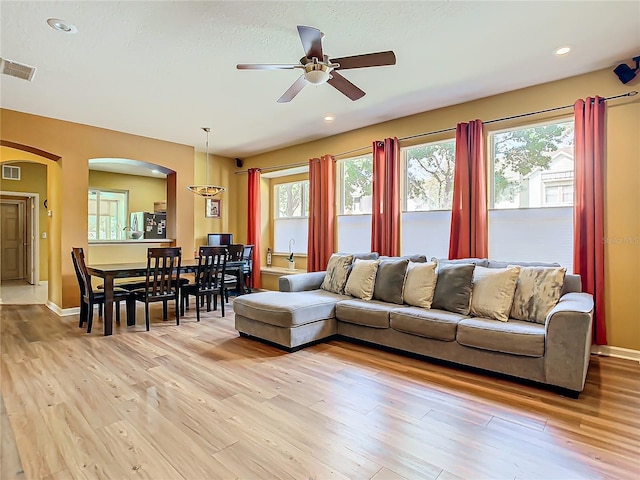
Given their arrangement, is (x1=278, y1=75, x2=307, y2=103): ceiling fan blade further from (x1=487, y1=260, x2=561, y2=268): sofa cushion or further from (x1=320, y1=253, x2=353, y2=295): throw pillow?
(x1=487, y1=260, x2=561, y2=268): sofa cushion

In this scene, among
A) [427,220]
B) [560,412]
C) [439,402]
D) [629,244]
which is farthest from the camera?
[427,220]

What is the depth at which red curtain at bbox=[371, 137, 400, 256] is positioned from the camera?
16.0 feet

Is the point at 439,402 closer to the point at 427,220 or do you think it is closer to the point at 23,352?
the point at 427,220

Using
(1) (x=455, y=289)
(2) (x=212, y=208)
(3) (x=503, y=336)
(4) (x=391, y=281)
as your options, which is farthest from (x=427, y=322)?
(2) (x=212, y=208)

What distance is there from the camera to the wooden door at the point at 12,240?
8.54 metres

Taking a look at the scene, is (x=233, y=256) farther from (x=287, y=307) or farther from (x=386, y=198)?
(x=386, y=198)

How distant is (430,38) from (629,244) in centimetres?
270

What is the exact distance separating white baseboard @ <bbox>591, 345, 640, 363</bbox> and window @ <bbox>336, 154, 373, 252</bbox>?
2938mm

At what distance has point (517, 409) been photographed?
240cm

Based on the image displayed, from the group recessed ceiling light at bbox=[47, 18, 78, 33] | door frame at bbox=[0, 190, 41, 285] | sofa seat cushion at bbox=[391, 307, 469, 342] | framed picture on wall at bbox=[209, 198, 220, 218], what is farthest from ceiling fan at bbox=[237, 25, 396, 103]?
door frame at bbox=[0, 190, 41, 285]

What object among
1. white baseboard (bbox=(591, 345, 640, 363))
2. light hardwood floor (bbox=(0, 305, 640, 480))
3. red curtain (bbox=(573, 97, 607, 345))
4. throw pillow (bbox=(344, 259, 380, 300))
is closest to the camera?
light hardwood floor (bbox=(0, 305, 640, 480))

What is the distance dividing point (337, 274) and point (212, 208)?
3.91m

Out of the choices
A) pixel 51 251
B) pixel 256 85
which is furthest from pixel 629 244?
pixel 51 251

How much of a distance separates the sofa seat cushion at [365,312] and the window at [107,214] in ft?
23.3
